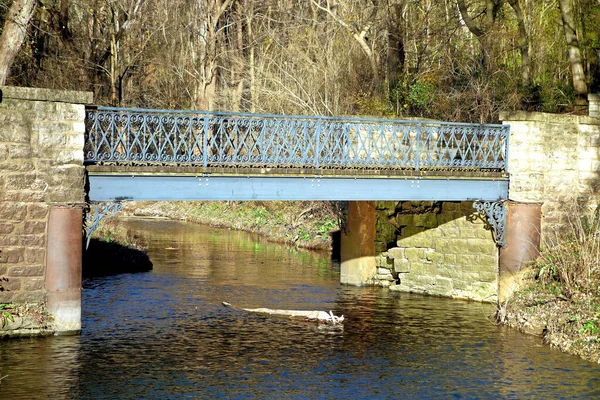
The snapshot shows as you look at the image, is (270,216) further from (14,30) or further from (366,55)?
(14,30)

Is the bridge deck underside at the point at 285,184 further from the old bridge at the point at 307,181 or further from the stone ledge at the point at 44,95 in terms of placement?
the stone ledge at the point at 44,95

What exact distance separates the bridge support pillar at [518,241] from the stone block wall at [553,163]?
0.22m

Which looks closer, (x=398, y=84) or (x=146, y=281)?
(x=146, y=281)

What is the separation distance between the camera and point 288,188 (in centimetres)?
1908

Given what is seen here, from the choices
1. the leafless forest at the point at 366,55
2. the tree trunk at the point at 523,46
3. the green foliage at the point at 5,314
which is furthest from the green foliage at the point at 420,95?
the green foliage at the point at 5,314

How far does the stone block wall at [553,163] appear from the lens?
21578 mm

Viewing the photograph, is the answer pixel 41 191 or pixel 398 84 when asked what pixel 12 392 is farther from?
pixel 398 84

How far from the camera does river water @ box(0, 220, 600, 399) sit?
14664mm

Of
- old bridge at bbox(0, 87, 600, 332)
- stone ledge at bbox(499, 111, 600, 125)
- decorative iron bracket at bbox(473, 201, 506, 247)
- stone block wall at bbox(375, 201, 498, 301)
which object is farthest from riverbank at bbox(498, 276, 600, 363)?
stone ledge at bbox(499, 111, 600, 125)

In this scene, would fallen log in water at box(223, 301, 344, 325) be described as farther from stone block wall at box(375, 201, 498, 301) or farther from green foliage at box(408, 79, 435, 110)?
green foliage at box(408, 79, 435, 110)

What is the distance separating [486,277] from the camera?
2277 cm

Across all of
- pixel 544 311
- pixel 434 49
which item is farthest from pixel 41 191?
pixel 434 49

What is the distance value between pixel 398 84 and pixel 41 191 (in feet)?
58.7

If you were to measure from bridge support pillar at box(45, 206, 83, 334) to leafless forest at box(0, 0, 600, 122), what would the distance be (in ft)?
43.4
